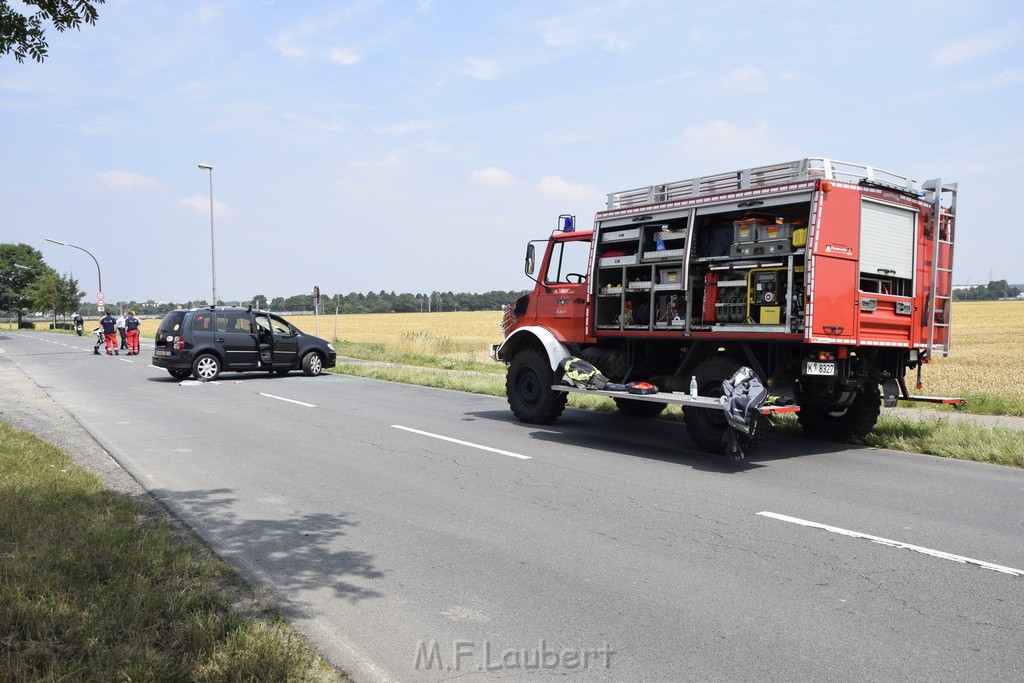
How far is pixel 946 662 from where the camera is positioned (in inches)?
148

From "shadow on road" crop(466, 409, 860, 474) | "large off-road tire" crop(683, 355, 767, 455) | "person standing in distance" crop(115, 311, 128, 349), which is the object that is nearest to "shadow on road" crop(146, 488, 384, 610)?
"shadow on road" crop(466, 409, 860, 474)

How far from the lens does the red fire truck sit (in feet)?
28.1

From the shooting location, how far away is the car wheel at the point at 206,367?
63.2 ft

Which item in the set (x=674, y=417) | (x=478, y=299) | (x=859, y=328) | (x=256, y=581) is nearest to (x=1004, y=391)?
(x=674, y=417)

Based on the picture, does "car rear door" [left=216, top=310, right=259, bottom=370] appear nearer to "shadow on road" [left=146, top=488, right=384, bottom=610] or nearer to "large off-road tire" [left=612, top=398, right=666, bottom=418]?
"large off-road tire" [left=612, top=398, right=666, bottom=418]

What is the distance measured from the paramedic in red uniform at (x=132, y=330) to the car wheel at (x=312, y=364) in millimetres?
13854

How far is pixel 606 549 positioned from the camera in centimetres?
554

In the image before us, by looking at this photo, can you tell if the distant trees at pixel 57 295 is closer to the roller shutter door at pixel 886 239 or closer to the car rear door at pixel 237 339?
the car rear door at pixel 237 339

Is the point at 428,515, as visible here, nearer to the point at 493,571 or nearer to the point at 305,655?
the point at 493,571

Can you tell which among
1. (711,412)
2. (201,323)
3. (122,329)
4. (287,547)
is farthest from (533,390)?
(122,329)

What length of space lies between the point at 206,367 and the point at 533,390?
10.8 metres

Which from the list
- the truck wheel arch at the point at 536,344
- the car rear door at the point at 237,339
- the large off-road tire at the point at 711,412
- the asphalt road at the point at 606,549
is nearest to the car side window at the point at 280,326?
the car rear door at the point at 237,339

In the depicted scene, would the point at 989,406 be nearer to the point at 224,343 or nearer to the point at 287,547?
the point at 287,547

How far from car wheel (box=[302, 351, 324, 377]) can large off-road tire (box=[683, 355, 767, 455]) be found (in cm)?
1382
